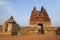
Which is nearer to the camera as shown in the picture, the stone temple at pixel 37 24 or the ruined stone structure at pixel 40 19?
the stone temple at pixel 37 24

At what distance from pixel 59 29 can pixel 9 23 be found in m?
14.7

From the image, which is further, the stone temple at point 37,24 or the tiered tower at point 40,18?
the tiered tower at point 40,18

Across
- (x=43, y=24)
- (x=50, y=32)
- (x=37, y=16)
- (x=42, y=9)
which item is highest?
(x=42, y=9)

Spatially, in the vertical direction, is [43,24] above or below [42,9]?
below

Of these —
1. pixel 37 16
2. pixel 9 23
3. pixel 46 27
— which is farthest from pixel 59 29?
pixel 9 23

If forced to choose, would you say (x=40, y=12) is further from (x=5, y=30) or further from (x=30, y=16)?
(x=5, y=30)

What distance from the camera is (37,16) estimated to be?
31.1 metres

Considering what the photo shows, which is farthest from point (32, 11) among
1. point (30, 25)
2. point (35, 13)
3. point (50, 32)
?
point (50, 32)

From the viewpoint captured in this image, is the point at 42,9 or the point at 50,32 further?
the point at 42,9

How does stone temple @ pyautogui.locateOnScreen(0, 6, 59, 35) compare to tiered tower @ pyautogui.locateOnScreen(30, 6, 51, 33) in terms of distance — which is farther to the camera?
tiered tower @ pyautogui.locateOnScreen(30, 6, 51, 33)

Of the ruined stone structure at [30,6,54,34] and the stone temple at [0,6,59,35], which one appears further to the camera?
the ruined stone structure at [30,6,54,34]

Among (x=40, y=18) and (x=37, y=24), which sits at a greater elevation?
(x=40, y=18)

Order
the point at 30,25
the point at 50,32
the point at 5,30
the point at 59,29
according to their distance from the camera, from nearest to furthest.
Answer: the point at 5,30 → the point at 50,32 → the point at 30,25 → the point at 59,29

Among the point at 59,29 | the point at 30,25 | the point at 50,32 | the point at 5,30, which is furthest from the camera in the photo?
the point at 59,29
